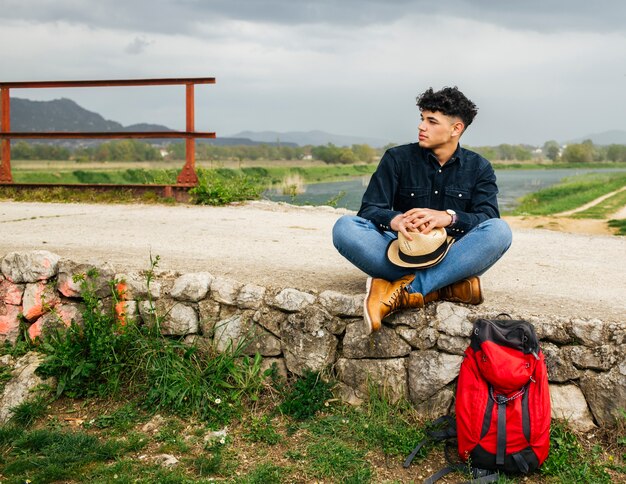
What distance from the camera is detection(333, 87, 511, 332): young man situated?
166 inches

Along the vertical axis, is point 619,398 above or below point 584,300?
below

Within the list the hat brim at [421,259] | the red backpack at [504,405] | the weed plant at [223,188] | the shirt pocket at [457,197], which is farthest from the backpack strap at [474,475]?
the weed plant at [223,188]

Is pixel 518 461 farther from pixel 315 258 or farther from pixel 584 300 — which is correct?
pixel 315 258

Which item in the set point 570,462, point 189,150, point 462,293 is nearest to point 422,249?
point 462,293

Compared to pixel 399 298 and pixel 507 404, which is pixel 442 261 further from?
pixel 507 404

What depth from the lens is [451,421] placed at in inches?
168

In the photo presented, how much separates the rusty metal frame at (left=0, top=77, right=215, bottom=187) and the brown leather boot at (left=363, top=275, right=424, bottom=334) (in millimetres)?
A: 5975

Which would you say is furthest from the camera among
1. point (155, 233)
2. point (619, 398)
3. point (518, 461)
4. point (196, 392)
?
point (155, 233)

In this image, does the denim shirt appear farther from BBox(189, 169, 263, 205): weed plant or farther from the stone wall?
BBox(189, 169, 263, 205): weed plant

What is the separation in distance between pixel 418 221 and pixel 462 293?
62 cm

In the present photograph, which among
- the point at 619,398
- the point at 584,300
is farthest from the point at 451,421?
the point at 584,300

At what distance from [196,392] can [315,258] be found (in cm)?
183

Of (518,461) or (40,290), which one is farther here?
(40,290)

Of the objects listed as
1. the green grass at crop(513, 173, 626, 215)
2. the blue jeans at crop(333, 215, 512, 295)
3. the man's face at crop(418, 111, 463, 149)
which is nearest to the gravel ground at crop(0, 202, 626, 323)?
the blue jeans at crop(333, 215, 512, 295)
